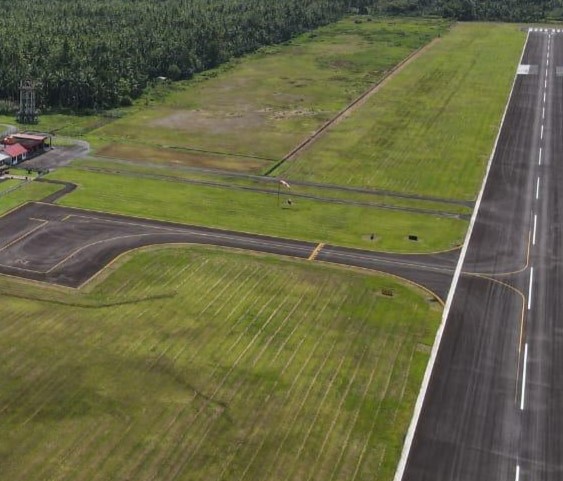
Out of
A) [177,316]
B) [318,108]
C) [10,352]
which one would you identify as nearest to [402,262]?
[177,316]

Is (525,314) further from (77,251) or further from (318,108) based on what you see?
(318,108)

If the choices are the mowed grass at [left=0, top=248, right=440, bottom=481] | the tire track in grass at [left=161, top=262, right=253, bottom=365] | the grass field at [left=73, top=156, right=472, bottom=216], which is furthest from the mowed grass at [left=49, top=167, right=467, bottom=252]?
the tire track in grass at [left=161, top=262, right=253, bottom=365]

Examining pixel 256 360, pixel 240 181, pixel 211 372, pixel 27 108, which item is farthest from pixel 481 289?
pixel 27 108

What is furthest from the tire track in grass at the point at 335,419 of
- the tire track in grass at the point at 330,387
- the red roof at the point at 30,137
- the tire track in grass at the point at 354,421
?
the red roof at the point at 30,137

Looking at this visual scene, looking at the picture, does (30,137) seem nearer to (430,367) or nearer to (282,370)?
(282,370)

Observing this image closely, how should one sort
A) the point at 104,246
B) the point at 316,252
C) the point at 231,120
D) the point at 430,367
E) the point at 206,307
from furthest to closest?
the point at 231,120 → the point at 316,252 → the point at 104,246 → the point at 206,307 → the point at 430,367

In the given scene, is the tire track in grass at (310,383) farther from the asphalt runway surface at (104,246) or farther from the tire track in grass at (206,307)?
the tire track in grass at (206,307)
